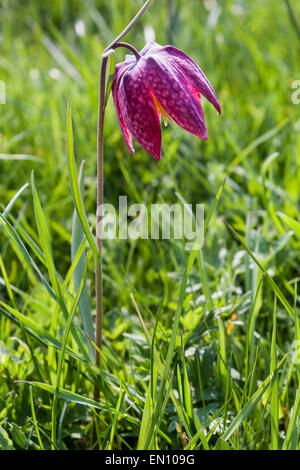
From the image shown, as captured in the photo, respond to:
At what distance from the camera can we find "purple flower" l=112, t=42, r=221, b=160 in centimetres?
68

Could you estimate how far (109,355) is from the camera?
92cm

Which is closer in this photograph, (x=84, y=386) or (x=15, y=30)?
(x=84, y=386)

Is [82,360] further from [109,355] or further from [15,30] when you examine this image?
[15,30]

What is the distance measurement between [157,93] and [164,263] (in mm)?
551

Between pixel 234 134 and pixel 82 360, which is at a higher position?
pixel 234 134

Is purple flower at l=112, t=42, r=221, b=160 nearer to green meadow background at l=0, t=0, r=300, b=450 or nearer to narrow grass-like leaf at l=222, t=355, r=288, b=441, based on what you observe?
green meadow background at l=0, t=0, r=300, b=450

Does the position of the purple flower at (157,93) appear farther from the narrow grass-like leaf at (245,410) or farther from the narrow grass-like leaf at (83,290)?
the narrow grass-like leaf at (245,410)

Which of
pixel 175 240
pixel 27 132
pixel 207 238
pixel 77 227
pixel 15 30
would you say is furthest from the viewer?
pixel 15 30

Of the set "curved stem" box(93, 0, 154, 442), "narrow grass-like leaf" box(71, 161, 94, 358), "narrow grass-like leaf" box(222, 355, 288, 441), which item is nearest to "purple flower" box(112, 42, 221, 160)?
"curved stem" box(93, 0, 154, 442)

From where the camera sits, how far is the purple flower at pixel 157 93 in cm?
68

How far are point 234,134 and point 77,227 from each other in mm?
889

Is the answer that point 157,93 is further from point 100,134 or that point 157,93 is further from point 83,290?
point 83,290
